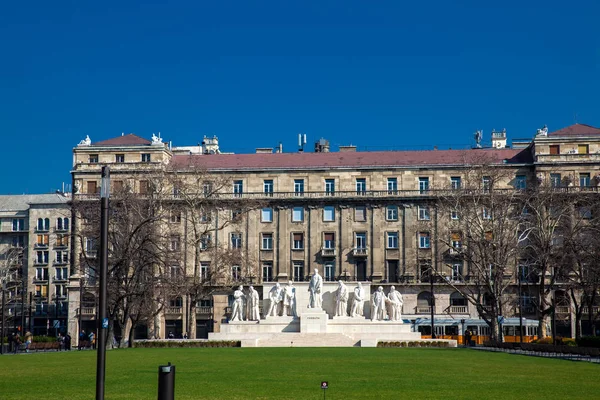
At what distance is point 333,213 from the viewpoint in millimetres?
92812

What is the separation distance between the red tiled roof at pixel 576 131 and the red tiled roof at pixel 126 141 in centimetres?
3876

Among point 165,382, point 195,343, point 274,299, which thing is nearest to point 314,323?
point 274,299

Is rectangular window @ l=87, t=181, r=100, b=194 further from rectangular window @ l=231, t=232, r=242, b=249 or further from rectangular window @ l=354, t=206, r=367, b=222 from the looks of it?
rectangular window @ l=354, t=206, r=367, b=222

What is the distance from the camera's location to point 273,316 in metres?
67.3

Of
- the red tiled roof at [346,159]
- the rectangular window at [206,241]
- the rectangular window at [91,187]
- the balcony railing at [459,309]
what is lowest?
the balcony railing at [459,309]

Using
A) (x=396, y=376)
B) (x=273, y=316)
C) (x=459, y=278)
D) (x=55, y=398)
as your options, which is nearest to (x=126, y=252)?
(x=273, y=316)

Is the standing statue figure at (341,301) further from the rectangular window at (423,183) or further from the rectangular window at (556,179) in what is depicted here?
the rectangular window at (556,179)

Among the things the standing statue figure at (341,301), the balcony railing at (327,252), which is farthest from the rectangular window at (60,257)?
the standing statue figure at (341,301)

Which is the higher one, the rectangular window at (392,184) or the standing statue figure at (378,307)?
the rectangular window at (392,184)

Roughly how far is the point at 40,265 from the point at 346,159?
37776 millimetres

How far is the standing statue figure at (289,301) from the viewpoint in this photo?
6756 centimetres

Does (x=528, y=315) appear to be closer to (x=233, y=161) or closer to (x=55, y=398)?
(x=233, y=161)

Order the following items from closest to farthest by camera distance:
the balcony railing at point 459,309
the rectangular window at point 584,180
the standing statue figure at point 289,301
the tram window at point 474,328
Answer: the standing statue figure at point 289,301 → the tram window at point 474,328 → the rectangular window at point 584,180 → the balcony railing at point 459,309

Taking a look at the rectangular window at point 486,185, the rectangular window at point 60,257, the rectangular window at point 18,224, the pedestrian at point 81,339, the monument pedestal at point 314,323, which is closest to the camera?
the monument pedestal at point 314,323
